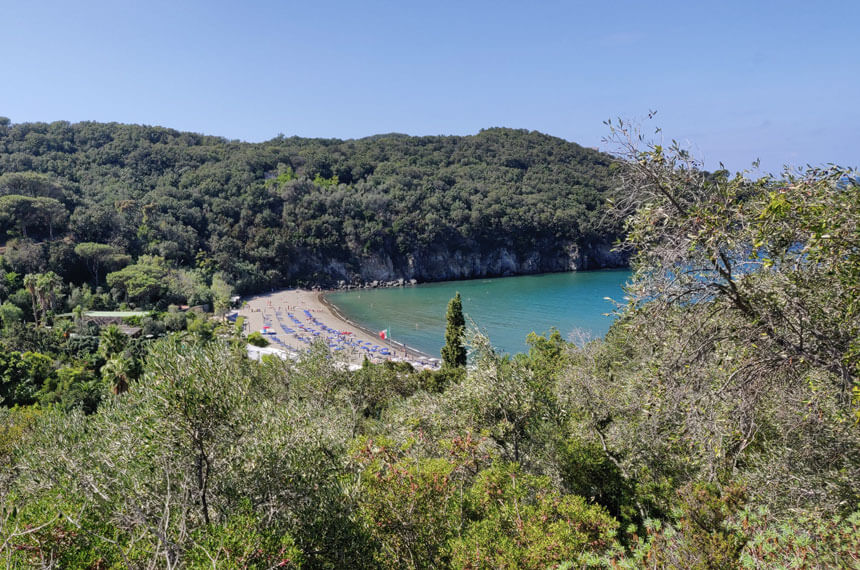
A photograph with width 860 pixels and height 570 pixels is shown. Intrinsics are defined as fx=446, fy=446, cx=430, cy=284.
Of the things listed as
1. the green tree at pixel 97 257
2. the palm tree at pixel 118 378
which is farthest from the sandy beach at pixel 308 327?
the green tree at pixel 97 257

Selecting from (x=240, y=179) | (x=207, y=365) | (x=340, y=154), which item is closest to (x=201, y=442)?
(x=207, y=365)

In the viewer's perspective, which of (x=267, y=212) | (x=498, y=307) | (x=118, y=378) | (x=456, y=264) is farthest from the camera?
(x=456, y=264)

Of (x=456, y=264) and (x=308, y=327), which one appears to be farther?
(x=456, y=264)

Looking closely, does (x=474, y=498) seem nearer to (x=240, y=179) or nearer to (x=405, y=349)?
(x=405, y=349)

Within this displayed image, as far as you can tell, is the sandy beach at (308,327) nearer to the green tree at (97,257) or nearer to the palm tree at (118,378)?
the palm tree at (118,378)

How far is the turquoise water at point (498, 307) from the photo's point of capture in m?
59.6

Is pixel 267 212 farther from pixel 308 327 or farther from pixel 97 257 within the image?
pixel 308 327

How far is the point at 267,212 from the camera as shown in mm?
105875

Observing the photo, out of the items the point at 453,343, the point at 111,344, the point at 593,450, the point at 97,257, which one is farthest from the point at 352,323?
the point at 593,450

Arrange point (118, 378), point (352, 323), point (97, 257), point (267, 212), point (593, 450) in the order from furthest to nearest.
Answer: point (267, 212) < point (97, 257) < point (352, 323) < point (118, 378) < point (593, 450)

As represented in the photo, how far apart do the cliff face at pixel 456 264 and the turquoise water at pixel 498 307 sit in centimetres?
611

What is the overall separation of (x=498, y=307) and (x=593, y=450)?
217 ft

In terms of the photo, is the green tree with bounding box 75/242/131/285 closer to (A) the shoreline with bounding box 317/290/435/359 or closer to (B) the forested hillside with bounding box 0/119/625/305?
(B) the forested hillside with bounding box 0/119/625/305

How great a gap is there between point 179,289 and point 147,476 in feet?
234
